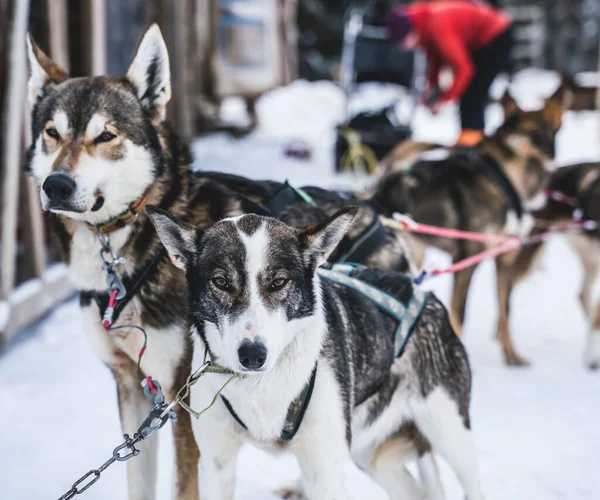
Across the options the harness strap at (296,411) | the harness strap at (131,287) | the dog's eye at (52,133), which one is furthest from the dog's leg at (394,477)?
the dog's eye at (52,133)

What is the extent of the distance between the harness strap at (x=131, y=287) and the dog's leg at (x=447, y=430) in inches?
35.9

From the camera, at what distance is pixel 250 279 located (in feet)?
5.59

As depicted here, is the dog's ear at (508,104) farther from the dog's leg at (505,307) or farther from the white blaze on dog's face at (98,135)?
the white blaze on dog's face at (98,135)

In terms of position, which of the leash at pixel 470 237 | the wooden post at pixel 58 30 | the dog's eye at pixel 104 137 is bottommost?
the leash at pixel 470 237

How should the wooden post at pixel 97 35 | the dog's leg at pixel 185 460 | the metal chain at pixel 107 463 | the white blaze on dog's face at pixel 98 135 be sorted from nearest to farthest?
the metal chain at pixel 107 463 < the white blaze on dog's face at pixel 98 135 < the dog's leg at pixel 185 460 < the wooden post at pixel 97 35

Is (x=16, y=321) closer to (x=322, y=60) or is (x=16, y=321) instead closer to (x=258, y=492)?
(x=258, y=492)

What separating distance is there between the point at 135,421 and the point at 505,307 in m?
2.58

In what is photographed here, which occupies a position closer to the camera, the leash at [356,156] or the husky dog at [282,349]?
the husky dog at [282,349]

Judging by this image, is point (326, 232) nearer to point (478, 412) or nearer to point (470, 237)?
point (470, 237)

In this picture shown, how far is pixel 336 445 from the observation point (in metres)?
1.80

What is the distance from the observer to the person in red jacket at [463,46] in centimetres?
620

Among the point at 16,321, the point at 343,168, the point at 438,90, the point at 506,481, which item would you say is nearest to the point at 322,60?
the point at 343,168

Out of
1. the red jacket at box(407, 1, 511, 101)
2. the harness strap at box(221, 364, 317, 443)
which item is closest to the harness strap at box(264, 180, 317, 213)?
the harness strap at box(221, 364, 317, 443)

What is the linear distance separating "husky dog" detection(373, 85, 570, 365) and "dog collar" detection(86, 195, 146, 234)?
1.86 metres
